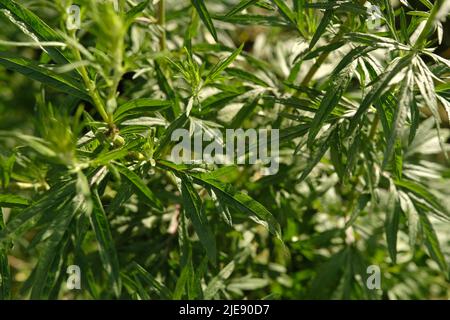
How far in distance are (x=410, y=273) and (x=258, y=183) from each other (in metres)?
0.58

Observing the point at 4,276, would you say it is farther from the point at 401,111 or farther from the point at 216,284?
the point at 401,111

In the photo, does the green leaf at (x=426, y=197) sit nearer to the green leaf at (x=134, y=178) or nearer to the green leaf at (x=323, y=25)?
the green leaf at (x=323, y=25)

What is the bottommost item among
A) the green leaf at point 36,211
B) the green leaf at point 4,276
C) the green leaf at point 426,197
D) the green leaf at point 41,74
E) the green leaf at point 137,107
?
the green leaf at point 4,276

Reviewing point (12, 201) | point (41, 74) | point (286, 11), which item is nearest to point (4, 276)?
point (12, 201)

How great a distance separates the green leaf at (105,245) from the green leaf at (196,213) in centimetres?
16

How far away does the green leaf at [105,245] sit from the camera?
878 mm

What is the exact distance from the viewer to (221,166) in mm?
1365

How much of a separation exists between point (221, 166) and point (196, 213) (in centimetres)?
36

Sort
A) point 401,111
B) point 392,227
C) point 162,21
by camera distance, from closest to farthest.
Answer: point 401,111 → point 392,227 → point 162,21

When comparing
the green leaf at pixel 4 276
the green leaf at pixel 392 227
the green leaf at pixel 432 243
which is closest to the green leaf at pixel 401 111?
the green leaf at pixel 392 227

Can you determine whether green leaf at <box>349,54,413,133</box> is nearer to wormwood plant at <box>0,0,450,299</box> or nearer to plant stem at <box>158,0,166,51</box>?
wormwood plant at <box>0,0,450,299</box>
